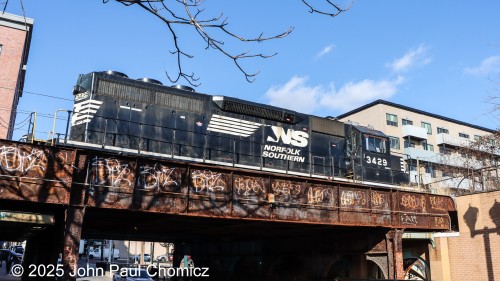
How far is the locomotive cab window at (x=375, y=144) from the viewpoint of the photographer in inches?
888

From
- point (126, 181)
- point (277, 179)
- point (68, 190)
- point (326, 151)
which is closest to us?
point (68, 190)

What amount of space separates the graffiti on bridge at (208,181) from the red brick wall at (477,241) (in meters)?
11.7

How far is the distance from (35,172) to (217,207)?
5546 millimetres

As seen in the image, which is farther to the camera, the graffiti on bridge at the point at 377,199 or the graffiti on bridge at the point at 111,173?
the graffiti on bridge at the point at 377,199

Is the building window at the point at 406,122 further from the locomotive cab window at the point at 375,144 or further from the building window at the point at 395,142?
the locomotive cab window at the point at 375,144

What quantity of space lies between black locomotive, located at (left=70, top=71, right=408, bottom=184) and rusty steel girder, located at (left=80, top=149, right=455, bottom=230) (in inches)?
90.7

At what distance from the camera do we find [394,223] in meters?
17.1

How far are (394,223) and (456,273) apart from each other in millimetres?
4102

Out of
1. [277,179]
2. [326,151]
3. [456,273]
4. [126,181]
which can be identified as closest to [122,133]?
[126,181]

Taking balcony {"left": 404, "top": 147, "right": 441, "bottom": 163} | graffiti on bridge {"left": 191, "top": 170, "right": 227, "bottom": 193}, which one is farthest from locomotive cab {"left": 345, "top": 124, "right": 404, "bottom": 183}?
balcony {"left": 404, "top": 147, "right": 441, "bottom": 163}

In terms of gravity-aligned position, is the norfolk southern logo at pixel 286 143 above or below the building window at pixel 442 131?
below

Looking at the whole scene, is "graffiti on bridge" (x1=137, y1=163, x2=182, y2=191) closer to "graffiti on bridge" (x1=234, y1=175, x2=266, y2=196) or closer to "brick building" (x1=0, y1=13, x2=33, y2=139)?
"graffiti on bridge" (x1=234, y1=175, x2=266, y2=196)

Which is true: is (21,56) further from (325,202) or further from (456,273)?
(456,273)

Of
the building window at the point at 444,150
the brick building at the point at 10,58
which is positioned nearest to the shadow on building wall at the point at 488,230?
the brick building at the point at 10,58
